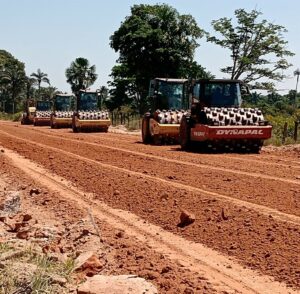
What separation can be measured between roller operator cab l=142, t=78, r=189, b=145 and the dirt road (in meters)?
5.43

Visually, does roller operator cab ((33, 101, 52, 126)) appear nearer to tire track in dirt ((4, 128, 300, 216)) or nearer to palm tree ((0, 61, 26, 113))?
tire track in dirt ((4, 128, 300, 216))

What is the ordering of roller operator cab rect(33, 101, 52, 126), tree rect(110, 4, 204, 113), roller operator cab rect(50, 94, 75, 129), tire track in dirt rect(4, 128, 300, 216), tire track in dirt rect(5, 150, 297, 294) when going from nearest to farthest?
tire track in dirt rect(5, 150, 297, 294), tire track in dirt rect(4, 128, 300, 216), roller operator cab rect(50, 94, 75, 129), tree rect(110, 4, 204, 113), roller operator cab rect(33, 101, 52, 126)

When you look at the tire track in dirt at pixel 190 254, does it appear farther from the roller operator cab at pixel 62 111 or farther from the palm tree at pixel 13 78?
the palm tree at pixel 13 78

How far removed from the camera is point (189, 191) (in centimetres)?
848

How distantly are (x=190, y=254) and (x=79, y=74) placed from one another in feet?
195

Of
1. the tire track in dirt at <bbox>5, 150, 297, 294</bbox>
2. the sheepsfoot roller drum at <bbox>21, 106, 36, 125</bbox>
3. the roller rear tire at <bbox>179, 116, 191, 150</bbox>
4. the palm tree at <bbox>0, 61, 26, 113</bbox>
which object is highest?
the palm tree at <bbox>0, 61, 26, 113</bbox>

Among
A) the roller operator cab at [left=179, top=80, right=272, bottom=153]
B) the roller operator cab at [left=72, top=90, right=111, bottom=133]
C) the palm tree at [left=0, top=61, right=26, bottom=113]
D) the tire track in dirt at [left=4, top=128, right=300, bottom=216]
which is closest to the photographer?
the tire track in dirt at [left=4, top=128, right=300, bottom=216]

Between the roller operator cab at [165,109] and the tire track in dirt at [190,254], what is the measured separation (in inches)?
402

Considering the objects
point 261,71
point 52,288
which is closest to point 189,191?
point 52,288

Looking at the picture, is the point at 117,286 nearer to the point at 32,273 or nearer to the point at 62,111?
the point at 32,273

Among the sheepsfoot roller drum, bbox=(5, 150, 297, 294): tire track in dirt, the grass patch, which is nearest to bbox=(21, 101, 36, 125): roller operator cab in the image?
the sheepsfoot roller drum

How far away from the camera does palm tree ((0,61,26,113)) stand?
80.8 meters

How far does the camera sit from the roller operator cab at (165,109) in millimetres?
19250

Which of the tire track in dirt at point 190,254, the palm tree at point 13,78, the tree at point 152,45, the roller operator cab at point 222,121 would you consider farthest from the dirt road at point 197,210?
the palm tree at point 13,78
